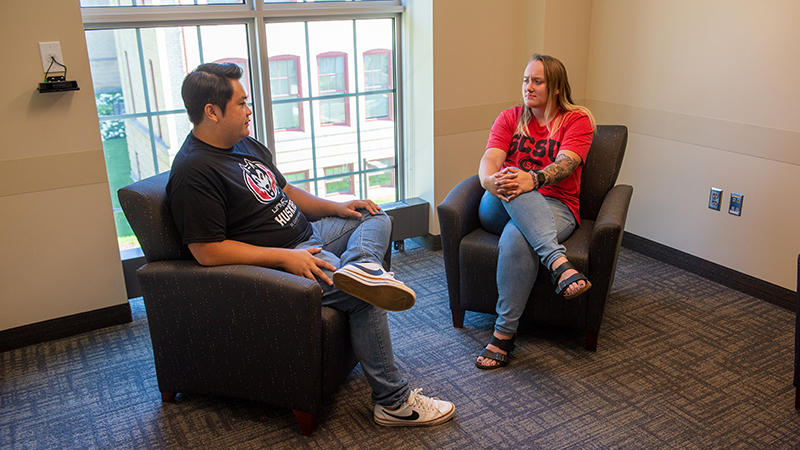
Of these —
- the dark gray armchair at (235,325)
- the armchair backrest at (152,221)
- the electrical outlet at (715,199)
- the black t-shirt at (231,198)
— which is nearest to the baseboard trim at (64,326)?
the dark gray armchair at (235,325)

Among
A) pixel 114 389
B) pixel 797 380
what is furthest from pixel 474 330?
pixel 114 389

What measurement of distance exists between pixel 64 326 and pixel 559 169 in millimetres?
2266

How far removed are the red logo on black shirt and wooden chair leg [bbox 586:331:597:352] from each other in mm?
1370

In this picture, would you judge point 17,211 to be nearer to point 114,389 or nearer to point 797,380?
point 114,389

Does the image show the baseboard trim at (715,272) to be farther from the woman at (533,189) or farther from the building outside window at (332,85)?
the building outside window at (332,85)

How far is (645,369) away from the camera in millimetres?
2424

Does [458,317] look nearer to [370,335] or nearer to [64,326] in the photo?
[370,335]

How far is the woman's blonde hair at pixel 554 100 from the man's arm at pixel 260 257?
1185 mm

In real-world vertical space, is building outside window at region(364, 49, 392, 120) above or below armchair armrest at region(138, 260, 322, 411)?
above

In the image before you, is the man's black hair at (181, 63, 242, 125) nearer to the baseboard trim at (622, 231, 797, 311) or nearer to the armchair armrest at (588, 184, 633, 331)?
the armchair armrest at (588, 184, 633, 331)

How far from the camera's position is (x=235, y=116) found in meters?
2.12

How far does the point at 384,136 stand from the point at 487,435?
2.04 meters

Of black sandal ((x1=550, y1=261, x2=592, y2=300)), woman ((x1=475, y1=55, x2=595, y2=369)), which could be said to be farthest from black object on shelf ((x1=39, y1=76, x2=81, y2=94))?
black sandal ((x1=550, y1=261, x2=592, y2=300))

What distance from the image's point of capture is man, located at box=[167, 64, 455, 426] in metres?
1.98
